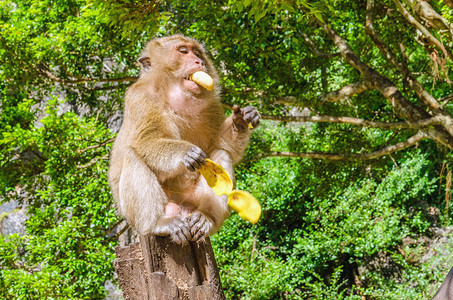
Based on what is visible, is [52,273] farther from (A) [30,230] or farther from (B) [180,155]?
(B) [180,155]

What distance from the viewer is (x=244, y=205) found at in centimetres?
304

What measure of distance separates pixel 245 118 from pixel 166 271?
1.27 metres

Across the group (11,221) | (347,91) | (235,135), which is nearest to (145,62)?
(235,135)

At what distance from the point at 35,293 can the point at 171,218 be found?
356 cm

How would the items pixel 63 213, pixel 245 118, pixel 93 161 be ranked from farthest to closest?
pixel 93 161
pixel 63 213
pixel 245 118

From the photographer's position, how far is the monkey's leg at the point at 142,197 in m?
3.20

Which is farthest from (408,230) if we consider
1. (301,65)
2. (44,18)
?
(44,18)

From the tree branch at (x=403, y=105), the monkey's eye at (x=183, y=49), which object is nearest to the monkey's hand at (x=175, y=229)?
the monkey's eye at (x=183, y=49)

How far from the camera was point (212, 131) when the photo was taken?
3.91 m

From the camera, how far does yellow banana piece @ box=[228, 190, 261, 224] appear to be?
3.00 meters

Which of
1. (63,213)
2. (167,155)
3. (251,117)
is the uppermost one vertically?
(63,213)

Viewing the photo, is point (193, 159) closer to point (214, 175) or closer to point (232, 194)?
point (214, 175)

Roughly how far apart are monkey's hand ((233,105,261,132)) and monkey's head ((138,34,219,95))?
310 millimetres

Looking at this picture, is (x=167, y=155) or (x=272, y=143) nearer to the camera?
(x=167, y=155)
